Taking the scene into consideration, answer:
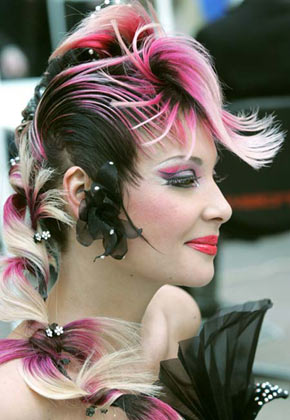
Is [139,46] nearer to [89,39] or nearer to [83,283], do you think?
[89,39]

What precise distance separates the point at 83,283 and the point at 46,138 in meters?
0.32

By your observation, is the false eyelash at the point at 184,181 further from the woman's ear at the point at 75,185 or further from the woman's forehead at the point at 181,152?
the woman's ear at the point at 75,185

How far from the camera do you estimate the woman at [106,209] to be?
147 cm

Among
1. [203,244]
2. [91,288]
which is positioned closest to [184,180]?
[203,244]

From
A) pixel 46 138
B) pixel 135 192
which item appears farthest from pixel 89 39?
pixel 135 192

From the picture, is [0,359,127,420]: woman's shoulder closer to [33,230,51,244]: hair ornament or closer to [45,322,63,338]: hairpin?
[45,322,63,338]: hairpin

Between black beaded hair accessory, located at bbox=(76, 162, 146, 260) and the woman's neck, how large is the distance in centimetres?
9

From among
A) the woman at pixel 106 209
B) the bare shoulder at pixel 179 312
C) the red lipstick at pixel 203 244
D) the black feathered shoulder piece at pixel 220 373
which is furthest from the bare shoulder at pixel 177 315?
the red lipstick at pixel 203 244

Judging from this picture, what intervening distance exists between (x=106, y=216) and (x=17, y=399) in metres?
0.39

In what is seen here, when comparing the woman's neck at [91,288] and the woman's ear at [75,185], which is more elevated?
the woman's ear at [75,185]

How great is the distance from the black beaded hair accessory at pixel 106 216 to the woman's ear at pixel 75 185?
0.14 ft

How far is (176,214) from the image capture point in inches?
58.6

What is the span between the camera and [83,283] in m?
1.59

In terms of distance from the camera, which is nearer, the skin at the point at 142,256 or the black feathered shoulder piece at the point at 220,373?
the skin at the point at 142,256
